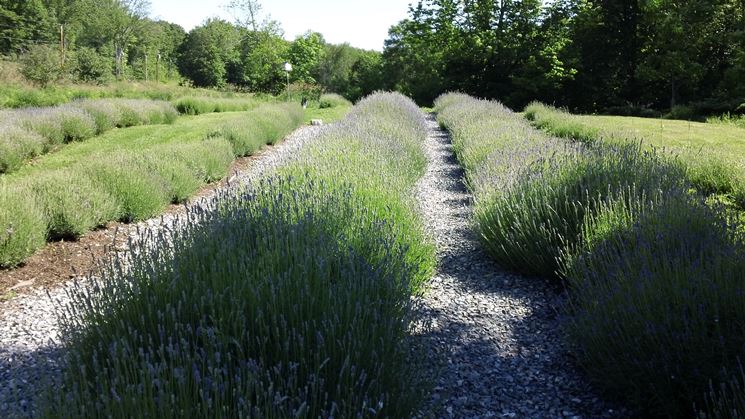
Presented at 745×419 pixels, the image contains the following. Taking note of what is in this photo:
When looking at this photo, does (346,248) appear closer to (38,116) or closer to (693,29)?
(38,116)

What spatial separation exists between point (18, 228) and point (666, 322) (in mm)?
5406

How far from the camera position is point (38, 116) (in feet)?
40.1

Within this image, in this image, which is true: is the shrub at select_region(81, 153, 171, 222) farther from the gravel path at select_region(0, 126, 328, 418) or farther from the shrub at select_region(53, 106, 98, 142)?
the shrub at select_region(53, 106, 98, 142)

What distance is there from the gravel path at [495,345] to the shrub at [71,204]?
3.97 m

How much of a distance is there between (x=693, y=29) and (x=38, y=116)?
23928mm

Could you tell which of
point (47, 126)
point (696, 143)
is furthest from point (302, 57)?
point (696, 143)

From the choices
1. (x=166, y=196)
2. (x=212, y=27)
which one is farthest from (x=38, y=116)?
(x=212, y=27)

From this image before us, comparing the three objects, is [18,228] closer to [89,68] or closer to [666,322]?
[666,322]

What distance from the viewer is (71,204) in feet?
19.1

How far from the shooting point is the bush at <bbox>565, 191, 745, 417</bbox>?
2.60 m

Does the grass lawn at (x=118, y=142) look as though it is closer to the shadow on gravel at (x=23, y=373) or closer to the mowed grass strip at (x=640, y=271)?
the shadow on gravel at (x=23, y=373)

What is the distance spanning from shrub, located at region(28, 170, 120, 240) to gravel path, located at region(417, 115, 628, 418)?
397 centimetres

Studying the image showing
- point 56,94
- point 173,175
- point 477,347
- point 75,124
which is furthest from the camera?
point 56,94

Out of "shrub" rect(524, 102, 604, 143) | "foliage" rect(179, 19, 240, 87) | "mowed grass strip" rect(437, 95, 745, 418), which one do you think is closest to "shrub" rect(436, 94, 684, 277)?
"mowed grass strip" rect(437, 95, 745, 418)
